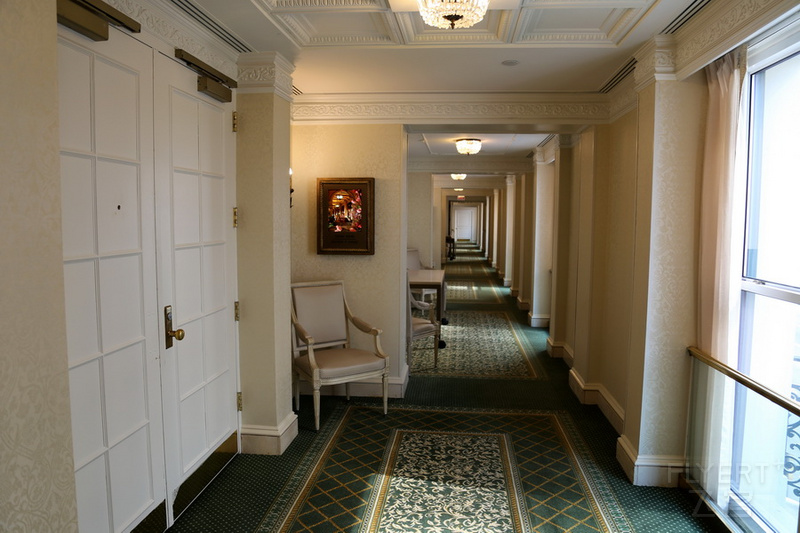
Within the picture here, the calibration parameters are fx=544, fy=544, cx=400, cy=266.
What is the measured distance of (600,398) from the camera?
475 centimetres

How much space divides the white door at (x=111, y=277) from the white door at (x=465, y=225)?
31739 millimetres

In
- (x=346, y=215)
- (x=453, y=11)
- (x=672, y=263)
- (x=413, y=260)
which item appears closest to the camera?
(x=453, y=11)

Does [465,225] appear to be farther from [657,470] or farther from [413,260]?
[657,470]

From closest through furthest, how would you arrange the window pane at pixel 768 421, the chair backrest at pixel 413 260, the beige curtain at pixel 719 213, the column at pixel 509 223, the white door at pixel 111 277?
the white door at pixel 111 277, the window pane at pixel 768 421, the beige curtain at pixel 719 213, the chair backrest at pixel 413 260, the column at pixel 509 223

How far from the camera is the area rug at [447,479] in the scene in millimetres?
2906

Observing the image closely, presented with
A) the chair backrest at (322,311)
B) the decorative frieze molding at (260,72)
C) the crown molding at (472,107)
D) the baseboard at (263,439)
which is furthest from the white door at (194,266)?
the crown molding at (472,107)

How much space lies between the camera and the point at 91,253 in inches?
85.2

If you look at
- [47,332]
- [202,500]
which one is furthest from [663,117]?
[202,500]

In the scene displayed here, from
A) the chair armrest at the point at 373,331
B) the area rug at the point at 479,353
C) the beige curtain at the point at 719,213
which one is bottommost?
the area rug at the point at 479,353

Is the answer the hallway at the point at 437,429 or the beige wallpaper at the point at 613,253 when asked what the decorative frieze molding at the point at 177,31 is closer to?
the hallway at the point at 437,429

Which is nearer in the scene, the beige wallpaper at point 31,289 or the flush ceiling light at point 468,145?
the beige wallpaper at point 31,289

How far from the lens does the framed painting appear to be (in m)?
4.82

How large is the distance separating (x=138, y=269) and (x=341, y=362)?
2.12 m

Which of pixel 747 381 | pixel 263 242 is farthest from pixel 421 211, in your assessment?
pixel 747 381
